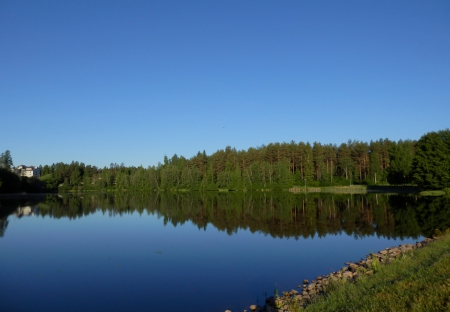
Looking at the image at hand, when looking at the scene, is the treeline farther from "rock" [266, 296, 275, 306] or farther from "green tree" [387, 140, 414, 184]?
"rock" [266, 296, 275, 306]

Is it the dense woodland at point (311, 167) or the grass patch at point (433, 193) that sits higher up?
the dense woodland at point (311, 167)

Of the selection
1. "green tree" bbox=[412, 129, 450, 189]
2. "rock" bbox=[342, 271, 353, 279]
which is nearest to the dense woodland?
"green tree" bbox=[412, 129, 450, 189]

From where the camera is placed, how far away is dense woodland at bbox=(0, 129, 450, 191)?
58.7 metres

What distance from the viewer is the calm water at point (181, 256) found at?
11914 mm

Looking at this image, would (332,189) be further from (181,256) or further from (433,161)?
(181,256)

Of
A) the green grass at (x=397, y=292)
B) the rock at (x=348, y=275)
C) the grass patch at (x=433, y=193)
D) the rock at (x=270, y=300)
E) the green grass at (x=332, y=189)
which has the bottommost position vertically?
the rock at (x=270, y=300)

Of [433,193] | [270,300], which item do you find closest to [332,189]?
[433,193]

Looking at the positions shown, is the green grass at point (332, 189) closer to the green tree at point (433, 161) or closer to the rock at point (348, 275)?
the green tree at point (433, 161)

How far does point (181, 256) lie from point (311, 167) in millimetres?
70943

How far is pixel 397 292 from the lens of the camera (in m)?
7.38

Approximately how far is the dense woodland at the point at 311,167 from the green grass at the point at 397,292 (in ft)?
176

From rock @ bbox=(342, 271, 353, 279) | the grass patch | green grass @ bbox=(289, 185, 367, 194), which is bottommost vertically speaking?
rock @ bbox=(342, 271, 353, 279)

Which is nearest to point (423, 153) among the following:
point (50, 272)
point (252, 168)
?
point (252, 168)

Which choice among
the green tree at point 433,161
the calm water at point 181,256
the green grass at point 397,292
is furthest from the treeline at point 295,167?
the green grass at point 397,292
